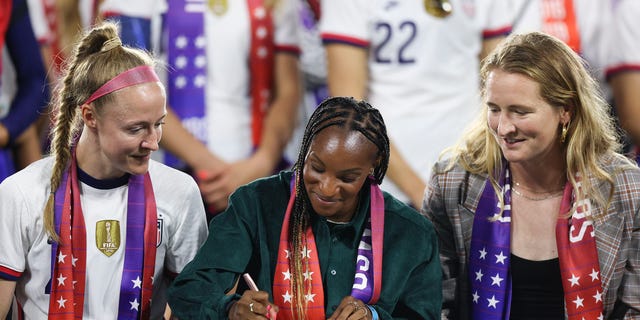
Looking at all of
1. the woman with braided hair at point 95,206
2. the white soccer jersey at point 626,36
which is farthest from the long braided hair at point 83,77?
the white soccer jersey at point 626,36

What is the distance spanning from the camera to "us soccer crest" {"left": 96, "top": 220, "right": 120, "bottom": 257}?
2.36m

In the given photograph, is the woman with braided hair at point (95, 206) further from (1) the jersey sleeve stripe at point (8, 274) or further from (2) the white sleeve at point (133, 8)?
(2) the white sleeve at point (133, 8)

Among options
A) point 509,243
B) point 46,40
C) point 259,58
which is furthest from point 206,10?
point 509,243

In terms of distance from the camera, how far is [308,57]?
3.72 metres

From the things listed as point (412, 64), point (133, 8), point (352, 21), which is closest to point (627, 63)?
point (412, 64)

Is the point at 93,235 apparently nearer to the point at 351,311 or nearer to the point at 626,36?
the point at 351,311

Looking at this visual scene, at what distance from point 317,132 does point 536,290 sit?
31.0 inches

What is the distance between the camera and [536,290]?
245 centimetres

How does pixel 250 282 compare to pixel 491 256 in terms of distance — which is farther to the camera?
pixel 491 256

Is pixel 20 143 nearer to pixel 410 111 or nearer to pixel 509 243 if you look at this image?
pixel 410 111

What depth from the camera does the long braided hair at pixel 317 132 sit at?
6.93 feet

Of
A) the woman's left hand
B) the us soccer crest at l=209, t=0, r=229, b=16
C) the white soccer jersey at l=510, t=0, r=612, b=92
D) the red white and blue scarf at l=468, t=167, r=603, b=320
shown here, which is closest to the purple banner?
the red white and blue scarf at l=468, t=167, r=603, b=320

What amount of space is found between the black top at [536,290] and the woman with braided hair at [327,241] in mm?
328

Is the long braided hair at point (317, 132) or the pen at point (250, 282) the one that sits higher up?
the long braided hair at point (317, 132)
